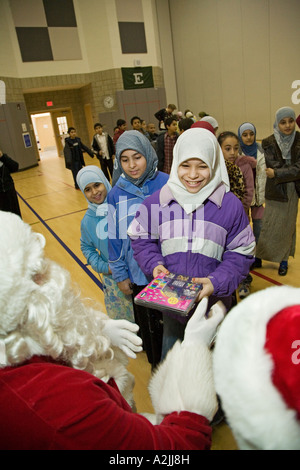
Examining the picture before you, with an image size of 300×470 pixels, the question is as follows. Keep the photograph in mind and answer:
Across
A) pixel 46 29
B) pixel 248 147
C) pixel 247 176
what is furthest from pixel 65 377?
pixel 46 29

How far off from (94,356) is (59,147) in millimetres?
17360

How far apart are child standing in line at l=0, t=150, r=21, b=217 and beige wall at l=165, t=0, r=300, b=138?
31.1ft

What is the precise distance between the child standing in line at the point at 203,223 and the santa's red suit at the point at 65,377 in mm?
511

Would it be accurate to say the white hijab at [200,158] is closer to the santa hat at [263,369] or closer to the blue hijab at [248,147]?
the santa hat at [263,369]

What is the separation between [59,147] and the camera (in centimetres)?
1656

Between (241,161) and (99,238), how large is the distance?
58.2 inches

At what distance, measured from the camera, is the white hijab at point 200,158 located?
4.51 ft

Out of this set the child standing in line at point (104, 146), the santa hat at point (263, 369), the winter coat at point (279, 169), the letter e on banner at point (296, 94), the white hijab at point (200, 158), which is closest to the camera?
the santa hat at point (263, 369)

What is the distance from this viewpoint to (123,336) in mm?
1100

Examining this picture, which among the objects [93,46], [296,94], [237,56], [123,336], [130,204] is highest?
[93,46]

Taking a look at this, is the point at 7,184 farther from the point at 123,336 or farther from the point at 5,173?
the point at 123,336

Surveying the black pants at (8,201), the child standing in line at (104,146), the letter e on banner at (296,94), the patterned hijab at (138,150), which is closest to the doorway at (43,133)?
the child standing in line at (104,146)
